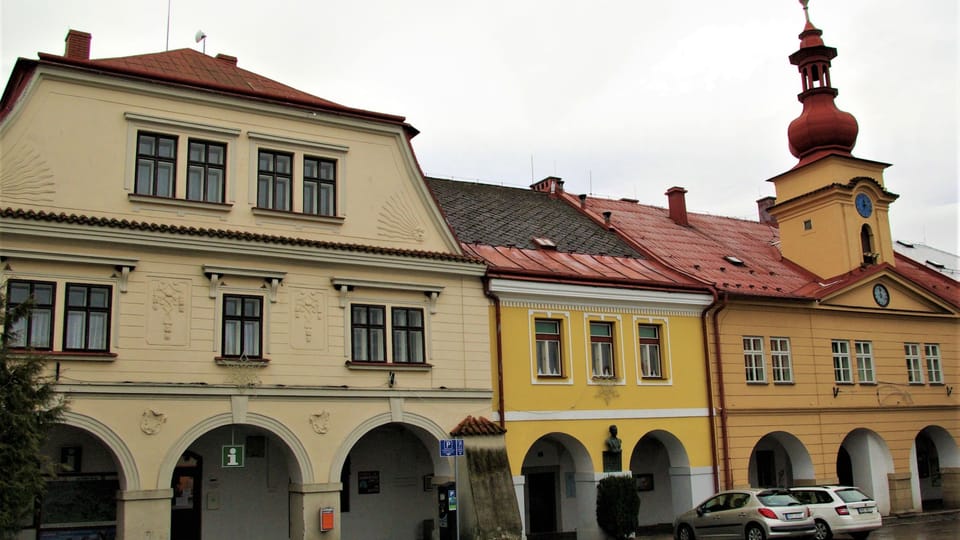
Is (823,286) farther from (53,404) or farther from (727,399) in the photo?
(53,404)

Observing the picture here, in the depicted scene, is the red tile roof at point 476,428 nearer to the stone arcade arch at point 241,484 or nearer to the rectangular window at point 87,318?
the stone arcade arch at point 241,484

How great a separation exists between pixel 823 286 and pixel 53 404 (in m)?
23.8

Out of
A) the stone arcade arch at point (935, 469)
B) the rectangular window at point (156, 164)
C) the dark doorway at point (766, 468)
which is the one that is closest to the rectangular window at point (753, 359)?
the dark doorway at point (766, 468)

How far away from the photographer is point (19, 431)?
14.3m

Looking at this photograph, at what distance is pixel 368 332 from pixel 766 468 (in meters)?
15.9

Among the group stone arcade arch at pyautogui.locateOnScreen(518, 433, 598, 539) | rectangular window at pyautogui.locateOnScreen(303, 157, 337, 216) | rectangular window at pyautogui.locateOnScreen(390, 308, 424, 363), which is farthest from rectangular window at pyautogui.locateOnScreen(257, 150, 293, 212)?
stone arcade arch at pyautogui.locateOnScreen(518, 433, 598, 539)

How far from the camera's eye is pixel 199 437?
807 inches

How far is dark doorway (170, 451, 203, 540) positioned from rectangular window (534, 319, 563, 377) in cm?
873

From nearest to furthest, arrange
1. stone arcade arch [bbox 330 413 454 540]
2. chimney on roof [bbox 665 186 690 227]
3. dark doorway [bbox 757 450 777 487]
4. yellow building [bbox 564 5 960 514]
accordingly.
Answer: stone arcade arch [bbox 330 413 454 540], yellow building [bbox 564 5 960 514], dark doorway [bbox 757 450 777 487], chimney on roof [bbox 665 186 690 227]

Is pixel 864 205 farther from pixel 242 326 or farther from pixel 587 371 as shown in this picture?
pixel 242 326

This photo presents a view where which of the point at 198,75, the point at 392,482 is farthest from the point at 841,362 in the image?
the point at 198,75

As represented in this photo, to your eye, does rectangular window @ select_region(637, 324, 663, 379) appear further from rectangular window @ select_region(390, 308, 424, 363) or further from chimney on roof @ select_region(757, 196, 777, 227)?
chimney on roof @ select_region(757, 196, 777, 227)

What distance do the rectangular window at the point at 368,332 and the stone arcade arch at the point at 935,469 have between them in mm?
19219

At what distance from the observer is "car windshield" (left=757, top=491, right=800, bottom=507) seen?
22047 millimetres
